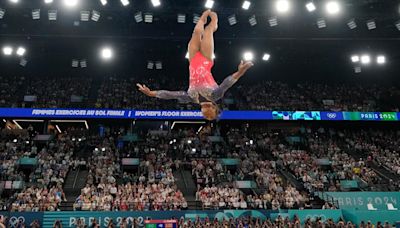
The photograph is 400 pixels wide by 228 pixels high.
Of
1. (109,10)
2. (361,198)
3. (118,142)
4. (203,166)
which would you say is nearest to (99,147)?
(118,142)

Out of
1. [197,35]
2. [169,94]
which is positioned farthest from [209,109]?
[197,35]

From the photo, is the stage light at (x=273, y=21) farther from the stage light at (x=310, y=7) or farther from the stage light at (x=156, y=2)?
the stage light at (x=156, y=2)

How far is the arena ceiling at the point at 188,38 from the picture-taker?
18734mm

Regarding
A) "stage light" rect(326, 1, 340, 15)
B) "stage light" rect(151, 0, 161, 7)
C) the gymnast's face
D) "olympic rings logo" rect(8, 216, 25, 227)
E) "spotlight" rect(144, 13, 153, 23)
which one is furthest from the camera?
"spotlight" rect(144, 13, 153, 23)

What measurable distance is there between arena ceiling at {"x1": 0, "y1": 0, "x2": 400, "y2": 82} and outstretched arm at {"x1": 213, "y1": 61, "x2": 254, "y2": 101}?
43.4ft

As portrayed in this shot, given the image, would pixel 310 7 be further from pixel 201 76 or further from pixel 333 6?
pixel 201 76

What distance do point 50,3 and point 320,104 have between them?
18.2 meters

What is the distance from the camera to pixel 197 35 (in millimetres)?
6395

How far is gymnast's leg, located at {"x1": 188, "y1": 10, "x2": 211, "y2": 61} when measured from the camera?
20.9ft

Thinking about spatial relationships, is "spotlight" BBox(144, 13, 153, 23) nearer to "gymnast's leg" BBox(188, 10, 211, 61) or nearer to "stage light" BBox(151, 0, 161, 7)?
"stage light" BBox(151, 0, 161, 7)

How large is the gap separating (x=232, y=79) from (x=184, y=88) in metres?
21.8

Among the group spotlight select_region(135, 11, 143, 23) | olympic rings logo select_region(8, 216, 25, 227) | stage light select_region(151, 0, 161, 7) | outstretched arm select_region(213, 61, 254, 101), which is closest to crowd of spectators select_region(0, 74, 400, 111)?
spotlight select_region(135, 11, 143, 23)

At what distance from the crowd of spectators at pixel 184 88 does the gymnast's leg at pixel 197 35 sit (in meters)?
17.8

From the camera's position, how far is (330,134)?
2588 centimetres
